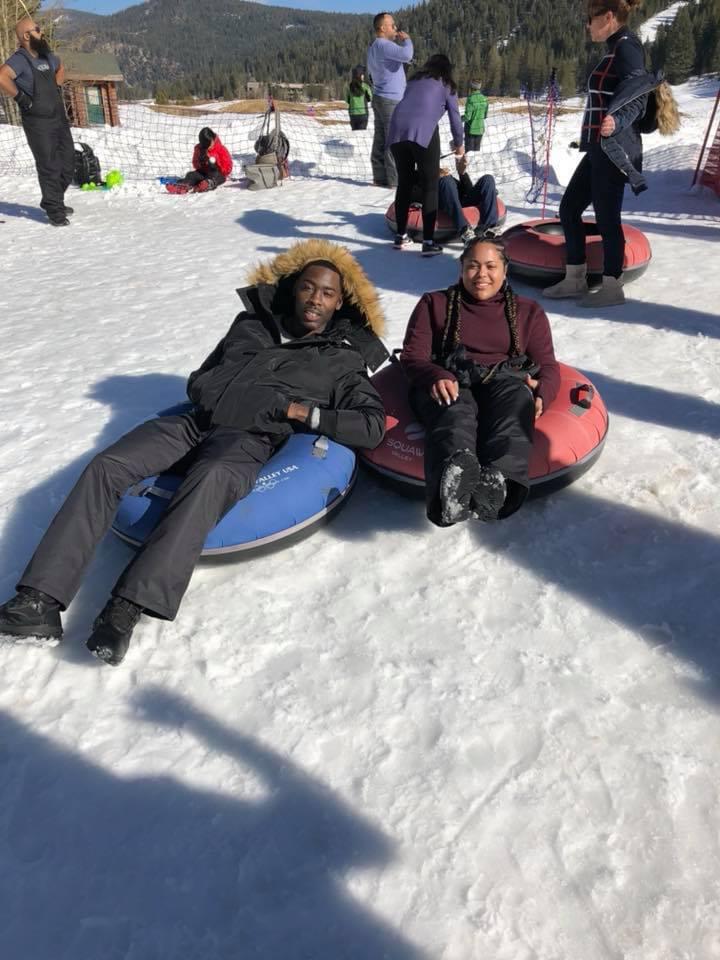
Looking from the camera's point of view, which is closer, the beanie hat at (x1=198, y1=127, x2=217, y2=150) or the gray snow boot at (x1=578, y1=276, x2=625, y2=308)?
the gray snow boot at (x1=578, y1=276, x2=625, y2=308)

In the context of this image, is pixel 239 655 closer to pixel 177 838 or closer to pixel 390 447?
pixel 177 838

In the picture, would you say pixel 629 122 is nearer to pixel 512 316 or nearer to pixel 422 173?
pixel 512 316

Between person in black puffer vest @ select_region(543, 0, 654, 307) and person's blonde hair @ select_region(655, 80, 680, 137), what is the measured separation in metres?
0.10

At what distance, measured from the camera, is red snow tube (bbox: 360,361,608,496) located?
3.03m

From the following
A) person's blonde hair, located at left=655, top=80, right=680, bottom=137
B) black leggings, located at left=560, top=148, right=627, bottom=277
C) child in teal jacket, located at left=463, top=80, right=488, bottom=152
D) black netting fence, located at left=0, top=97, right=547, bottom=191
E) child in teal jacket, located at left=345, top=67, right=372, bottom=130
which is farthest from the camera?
child in teal jacket, located at left=345, top=67, right=372, bottom=130

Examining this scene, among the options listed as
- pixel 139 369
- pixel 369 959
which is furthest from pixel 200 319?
pixel 369 959

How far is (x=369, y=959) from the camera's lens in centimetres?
158


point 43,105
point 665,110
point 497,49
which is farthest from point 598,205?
point 497,49

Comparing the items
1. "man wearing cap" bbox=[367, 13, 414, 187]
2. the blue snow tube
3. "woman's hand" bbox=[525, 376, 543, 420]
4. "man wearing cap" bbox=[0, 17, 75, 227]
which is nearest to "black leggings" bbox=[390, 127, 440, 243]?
"man wearing cap" bbox=[367, 13, 414, 187]

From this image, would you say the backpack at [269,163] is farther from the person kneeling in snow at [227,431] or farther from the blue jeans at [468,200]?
the person kneeling in snow at [227,431]

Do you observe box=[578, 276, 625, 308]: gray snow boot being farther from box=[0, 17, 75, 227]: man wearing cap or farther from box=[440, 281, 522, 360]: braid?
box=[0, 17, 75, 227]: man wearing cap

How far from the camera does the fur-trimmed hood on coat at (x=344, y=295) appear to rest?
339cm

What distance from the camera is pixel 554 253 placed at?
226 inches

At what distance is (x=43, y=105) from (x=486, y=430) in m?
7.95
